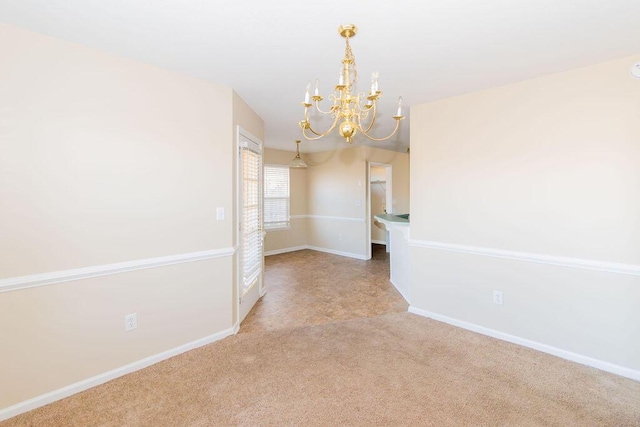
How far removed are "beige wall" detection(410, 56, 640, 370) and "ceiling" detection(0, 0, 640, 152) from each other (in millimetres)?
298

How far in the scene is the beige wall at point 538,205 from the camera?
84.6 inches

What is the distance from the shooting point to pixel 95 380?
6.66ft

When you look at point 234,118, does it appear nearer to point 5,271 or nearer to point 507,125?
point 5,271

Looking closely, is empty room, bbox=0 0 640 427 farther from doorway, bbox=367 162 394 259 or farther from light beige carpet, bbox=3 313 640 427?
doorway, bbox=367 162 394 259

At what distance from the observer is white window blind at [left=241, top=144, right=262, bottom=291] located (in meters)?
3.12

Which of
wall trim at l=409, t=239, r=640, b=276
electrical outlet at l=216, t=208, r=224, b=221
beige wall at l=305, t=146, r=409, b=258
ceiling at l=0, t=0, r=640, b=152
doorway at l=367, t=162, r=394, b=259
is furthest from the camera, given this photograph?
doorway at l=367, t=162, r=394, b=259

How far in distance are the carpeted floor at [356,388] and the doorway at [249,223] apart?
0.60 m

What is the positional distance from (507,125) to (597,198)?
36.3 inches

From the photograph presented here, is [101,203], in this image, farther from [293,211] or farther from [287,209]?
[293,211]

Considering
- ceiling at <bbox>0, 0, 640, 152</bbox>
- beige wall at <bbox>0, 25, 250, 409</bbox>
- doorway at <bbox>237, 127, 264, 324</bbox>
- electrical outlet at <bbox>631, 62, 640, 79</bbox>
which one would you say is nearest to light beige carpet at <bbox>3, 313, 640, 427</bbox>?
beige wall at <bbox>0, 25, 250, 409</bbox>

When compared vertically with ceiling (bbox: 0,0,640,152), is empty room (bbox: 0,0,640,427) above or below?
below

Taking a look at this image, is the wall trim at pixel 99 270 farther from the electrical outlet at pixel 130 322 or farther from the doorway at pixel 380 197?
the doorway at pixel 380 197

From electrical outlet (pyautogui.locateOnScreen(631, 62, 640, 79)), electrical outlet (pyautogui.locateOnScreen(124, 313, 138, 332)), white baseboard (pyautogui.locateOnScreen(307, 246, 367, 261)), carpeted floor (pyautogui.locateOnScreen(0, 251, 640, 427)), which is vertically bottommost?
carpeted floor (pyautogui.locateOnScreen(0, 251, 640, 427))

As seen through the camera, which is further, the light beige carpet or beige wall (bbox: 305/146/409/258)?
beige wall (bbox: 305/146/409/258)
